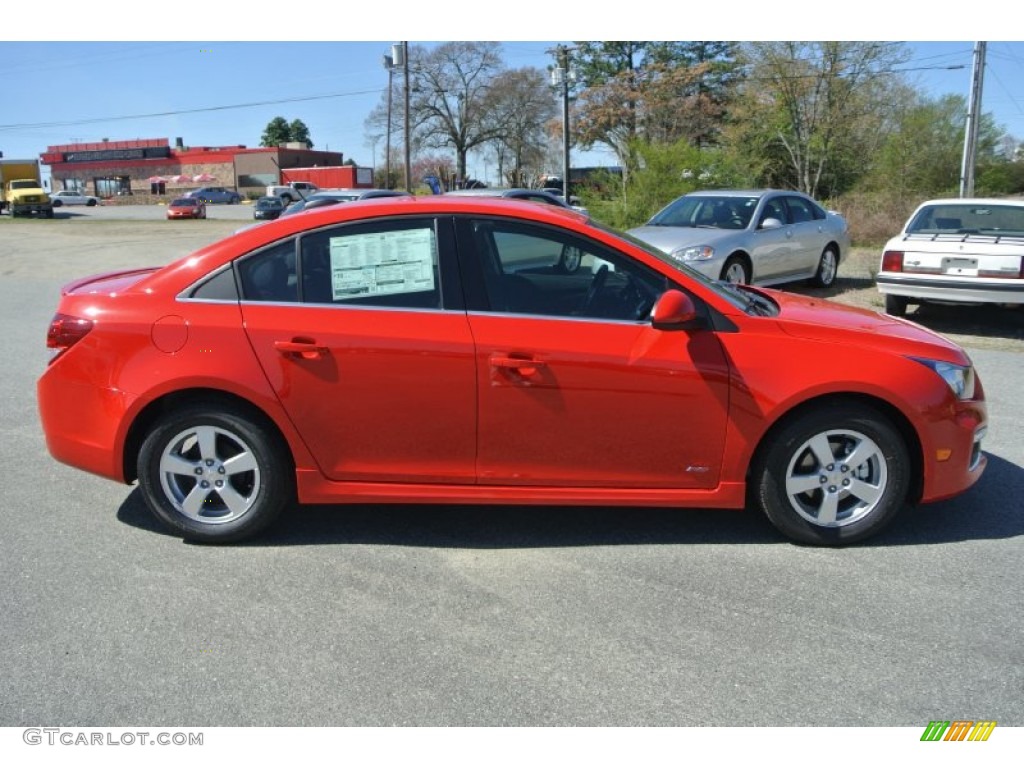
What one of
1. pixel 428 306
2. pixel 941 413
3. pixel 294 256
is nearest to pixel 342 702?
pixel 428 306

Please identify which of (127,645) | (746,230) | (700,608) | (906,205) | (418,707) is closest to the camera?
(418,707)

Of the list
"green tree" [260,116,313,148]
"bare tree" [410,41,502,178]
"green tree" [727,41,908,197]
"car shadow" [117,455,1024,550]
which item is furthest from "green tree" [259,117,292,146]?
"car shadow" [117,455,1024,550]

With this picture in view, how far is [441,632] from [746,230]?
948 centimetres

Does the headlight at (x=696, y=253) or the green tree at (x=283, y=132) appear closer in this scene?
the headlight at (x=696, y=253)

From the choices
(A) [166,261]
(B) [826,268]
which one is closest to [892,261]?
(B) [826,268]

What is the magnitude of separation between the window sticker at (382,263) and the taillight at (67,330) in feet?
4.05

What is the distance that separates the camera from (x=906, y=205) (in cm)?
2412

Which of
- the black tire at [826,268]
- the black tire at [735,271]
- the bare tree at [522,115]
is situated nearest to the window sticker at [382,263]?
the black tire at [735,271]

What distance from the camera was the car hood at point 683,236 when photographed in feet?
36.0

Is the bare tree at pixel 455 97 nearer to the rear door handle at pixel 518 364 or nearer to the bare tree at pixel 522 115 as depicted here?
the bare tree at pixel 522 115

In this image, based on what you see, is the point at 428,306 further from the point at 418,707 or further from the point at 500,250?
the point at 418,707

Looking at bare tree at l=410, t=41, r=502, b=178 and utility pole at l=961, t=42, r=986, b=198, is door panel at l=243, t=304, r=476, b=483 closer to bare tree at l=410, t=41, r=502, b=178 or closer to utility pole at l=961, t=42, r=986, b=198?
utility pole at l=961, t=42, r=986, b=198

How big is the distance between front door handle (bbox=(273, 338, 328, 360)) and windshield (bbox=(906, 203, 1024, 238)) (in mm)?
8375

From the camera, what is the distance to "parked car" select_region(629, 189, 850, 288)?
1105cm
